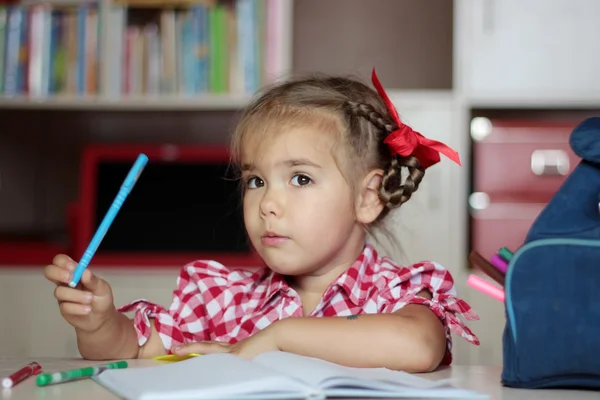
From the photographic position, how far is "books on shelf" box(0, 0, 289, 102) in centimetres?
235

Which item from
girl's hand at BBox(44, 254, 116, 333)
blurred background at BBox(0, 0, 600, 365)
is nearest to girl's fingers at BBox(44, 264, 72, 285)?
girl's hand at BBox(44, 254, 116, 333)

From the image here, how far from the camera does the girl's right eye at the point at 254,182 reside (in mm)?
1105

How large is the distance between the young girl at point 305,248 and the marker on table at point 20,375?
12 cm

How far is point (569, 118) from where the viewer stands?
256cm

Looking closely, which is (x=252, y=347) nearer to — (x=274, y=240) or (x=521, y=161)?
(x=274, y=240)

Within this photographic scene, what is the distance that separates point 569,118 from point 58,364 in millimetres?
1982

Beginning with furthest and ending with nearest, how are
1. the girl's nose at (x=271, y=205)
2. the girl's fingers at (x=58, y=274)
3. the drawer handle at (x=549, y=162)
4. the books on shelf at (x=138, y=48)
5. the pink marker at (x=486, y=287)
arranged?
the books on shelf at (x=138, y=48) → the drawer handle at (x=549, y=162) → the girl's nose at (x=271, y=205) → the girl's fingers at (x=58, y=274) → the pink marker at (x=486, y=287)

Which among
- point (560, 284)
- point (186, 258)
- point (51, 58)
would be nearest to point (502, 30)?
point (186, 258)

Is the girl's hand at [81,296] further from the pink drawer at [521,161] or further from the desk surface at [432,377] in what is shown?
the pink drawer at [521,161]

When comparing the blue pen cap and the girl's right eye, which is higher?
the blue pen cap

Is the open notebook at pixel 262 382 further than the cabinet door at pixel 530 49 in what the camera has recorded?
No

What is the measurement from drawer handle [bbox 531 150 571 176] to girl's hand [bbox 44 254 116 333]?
145 centimetres

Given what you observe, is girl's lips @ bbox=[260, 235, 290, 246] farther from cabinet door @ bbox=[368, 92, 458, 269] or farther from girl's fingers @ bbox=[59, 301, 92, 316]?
cabinet door @ bbox=[368, 92, 458, 269]

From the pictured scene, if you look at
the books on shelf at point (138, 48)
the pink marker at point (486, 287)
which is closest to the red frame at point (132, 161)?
the books on shelf at point (138, 48)
